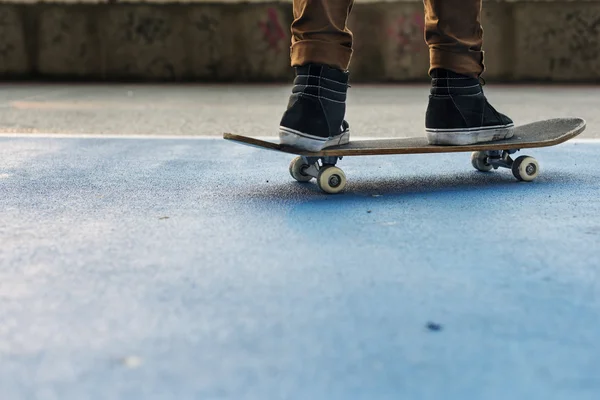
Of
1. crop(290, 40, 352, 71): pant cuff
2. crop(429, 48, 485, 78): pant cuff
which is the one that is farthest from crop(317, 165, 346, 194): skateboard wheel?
crop(429, 48, 485, 78): pant cuff

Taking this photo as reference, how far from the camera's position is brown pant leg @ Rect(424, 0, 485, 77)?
77.5 inches

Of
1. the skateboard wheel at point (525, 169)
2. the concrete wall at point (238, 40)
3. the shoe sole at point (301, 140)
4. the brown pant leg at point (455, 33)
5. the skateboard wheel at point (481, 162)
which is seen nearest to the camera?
the shoe sole at point (301, 140)

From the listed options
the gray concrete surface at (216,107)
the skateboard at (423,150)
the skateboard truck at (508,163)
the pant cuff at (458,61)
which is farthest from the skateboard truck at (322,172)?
the gray concrete surface at (216,107)

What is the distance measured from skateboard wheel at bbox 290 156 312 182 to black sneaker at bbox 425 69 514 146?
13.6 inches

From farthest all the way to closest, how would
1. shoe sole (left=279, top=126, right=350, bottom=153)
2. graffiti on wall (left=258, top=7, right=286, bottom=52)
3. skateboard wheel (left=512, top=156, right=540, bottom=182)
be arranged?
graffiti on wall (left=258, top=7, right=286, bottom=52), skateboard wheel (left=512, top=156, right=540, bottom=182), shoe sole (left=279, top=126, right=350, bottom=153)

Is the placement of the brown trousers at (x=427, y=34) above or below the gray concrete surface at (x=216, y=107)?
above

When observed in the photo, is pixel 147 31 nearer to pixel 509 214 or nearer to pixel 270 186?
pixel 270 186

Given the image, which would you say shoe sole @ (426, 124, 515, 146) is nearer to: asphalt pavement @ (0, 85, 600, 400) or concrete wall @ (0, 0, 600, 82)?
asphalt pavement @ (0, 85, 600, 400)

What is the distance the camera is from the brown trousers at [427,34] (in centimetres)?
188

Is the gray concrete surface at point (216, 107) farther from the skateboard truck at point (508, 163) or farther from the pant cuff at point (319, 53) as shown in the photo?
the pant cuff at point (319, 53)

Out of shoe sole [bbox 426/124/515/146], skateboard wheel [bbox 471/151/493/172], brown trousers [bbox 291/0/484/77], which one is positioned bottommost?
skateboard wheel [bbox 471/151/493/172]

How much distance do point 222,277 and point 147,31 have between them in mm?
6421

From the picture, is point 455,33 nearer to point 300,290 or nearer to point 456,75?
point 456,75

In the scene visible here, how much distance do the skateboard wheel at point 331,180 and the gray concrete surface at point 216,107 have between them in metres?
1.27
